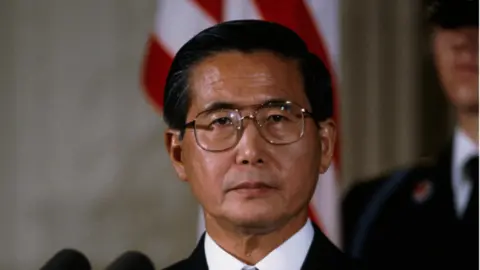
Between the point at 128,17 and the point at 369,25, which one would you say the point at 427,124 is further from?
the point at 128,17

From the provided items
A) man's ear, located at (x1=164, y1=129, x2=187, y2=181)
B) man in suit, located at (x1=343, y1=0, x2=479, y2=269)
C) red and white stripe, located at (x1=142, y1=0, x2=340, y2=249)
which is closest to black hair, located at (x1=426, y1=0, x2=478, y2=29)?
man in suit, located at (x1=343, y1=0, x2=479, y2=269)

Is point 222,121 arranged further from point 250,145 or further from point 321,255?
point 321,255

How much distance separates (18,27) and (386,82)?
440 mm

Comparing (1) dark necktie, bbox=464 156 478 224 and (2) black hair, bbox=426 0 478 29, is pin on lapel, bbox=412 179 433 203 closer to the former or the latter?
(1) dark necktie, bbox=464 156 478 224

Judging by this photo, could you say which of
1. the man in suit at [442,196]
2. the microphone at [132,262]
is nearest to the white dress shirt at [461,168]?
the man in suit at [442,196]

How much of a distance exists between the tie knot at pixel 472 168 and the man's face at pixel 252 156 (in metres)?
0.21

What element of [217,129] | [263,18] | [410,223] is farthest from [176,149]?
[410,223]

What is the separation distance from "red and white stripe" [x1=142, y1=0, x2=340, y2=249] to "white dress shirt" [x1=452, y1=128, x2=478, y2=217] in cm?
13

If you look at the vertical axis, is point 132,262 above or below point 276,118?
below

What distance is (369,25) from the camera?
3.12ft

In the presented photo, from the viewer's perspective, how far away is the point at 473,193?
867 millimetres

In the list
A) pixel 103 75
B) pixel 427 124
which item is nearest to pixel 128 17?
pixel 103 75

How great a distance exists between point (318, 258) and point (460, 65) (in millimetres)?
275

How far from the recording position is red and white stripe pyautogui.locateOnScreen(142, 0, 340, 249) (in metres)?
0.84
